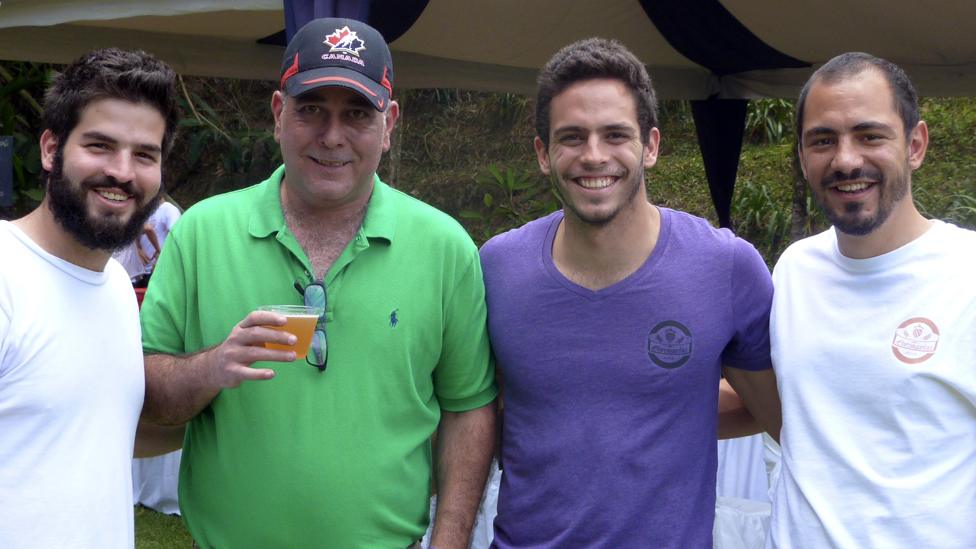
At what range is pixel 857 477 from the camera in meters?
2.13

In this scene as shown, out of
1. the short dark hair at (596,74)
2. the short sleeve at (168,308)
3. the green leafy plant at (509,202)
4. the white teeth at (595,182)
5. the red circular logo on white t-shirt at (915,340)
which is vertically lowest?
the red circular logo on white t-shirt at (915,340)

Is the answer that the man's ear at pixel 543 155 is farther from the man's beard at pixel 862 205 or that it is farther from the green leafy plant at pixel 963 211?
the green leafy plant at pixel 963 211

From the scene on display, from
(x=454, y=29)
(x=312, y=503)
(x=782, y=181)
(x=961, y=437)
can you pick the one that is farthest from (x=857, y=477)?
(x=782, y=181)

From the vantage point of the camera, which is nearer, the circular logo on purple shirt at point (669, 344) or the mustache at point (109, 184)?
the mustache at point (109, 184)

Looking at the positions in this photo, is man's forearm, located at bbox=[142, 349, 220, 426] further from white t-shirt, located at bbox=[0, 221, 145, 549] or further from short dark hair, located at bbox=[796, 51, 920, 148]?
short dark hair, located at bbox=[796, 51, 920, 148]

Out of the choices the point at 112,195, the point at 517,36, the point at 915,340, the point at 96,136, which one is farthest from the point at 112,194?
the point at 517,36

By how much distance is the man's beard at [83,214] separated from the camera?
2018mm

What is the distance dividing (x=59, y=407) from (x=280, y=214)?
0.76 meters

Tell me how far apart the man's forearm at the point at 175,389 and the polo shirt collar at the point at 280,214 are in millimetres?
359

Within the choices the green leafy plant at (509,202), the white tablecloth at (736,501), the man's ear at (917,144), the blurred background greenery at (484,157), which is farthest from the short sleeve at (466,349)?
the green leafy plant at (509,202)

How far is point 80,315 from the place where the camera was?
2.03 metres

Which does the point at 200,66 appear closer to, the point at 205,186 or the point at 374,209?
the point at 374,209

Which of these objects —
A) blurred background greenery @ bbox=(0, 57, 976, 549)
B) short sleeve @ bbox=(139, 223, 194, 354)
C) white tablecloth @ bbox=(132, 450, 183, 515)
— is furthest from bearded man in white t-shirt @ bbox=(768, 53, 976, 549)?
blurred background greenery @ bbox=(0, 57, 976, 549)

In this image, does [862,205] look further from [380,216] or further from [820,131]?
[380,216]
